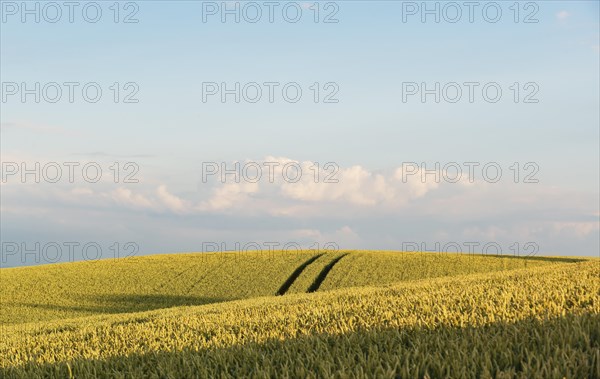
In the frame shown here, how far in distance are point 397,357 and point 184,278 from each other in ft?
150

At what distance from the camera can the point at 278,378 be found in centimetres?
516

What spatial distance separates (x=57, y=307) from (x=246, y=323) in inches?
1439

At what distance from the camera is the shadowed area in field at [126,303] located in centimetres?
4034

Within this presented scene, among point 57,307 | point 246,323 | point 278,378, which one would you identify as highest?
point 278,378

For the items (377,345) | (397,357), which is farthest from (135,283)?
(397,357)

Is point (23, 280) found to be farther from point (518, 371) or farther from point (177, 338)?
point (518, 371)

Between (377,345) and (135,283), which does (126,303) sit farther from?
(377,345)

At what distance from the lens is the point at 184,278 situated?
161 ft

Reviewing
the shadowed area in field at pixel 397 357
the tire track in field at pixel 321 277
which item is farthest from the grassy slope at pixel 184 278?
the shadowed area in field at pixel 397 357

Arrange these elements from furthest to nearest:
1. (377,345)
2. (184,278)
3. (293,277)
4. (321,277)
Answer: (184,278) → (293,277) → (321,277) → (377,345)

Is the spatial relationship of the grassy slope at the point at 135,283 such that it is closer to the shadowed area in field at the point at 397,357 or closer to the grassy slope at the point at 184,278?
the grassy slope at the point at 184,278


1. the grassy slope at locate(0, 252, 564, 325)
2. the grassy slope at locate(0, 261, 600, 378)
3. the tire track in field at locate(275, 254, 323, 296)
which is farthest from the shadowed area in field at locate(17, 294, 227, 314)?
the grassy slope at locate(0, 261, 600, 378)

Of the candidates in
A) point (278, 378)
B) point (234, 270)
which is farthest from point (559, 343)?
point (234, 270)

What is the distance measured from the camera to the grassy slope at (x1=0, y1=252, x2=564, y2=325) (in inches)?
1644
